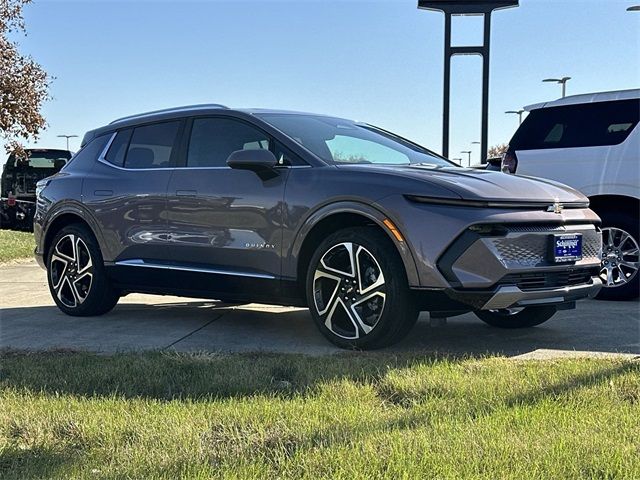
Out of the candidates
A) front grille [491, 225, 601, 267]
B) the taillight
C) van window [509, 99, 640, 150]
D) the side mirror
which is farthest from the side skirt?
van window [509, 99, 640, 150]

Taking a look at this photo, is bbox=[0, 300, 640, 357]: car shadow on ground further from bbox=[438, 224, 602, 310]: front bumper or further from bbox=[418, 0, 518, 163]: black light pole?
bbox=[418, 0, 518, 163]: black light pole

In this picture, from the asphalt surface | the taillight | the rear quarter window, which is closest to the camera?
the asphalt surface

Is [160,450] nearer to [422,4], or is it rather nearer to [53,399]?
[53,399]

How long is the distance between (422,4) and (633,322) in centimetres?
820

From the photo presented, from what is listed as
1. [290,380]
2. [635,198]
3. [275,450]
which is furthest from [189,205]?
[635,198]

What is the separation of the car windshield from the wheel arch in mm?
463

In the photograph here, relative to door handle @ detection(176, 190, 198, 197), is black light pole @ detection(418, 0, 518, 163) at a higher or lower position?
higher

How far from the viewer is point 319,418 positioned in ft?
9.91

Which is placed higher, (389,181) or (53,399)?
(389,181)

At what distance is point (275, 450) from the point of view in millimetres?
2650

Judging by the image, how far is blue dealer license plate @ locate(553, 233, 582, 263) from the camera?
439 cm

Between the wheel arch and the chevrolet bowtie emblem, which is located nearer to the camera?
the wheel arch

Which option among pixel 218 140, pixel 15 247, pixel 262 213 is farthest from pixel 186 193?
pixel 15 247

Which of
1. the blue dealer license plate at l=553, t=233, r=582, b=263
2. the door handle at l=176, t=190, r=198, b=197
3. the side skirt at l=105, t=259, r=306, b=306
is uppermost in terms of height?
the door handle at l=176, t=190, r=198, b=197
